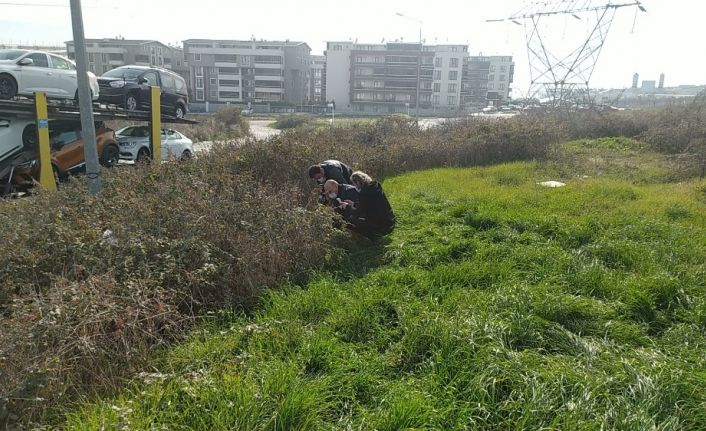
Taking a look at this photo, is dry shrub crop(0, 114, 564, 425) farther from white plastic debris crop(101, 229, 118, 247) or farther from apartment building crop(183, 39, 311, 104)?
apartment building crop(183, 39, 311, 104)

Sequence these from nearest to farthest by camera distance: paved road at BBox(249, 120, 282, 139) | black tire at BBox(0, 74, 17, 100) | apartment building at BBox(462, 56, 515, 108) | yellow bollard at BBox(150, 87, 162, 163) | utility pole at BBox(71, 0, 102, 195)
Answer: utility pole at BBox(71, 0, 102, 195)
black tire at BBox(0, 74, 17, 100)
paved road at BBox(249, 120, 282, 139)
yellow bollard at BBox(150, 87, 162, 163)
apartment building at BBox(462, 56, 515, 108)

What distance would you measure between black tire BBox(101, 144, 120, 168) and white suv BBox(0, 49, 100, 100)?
4.77ft

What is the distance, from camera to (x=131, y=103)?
1435cm

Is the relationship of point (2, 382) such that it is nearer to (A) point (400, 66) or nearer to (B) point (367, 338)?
(B) point (367, 338)

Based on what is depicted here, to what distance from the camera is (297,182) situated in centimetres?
858

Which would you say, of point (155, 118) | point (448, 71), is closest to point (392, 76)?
point (448, 71)

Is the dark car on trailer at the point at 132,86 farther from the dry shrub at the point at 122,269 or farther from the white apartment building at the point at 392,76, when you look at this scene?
the white apartment building at the point at 392,76

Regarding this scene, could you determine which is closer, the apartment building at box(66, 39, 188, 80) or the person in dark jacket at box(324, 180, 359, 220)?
the person in dark jacket at box(324, 180, 359, 220)

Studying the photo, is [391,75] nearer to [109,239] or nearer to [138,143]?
[138,143]

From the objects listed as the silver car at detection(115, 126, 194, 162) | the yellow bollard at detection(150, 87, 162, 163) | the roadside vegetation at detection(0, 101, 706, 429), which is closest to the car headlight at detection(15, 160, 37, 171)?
the yellow bollard at detection(150, 87, 162, 163)

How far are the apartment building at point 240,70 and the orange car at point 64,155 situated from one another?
76151 millimetres

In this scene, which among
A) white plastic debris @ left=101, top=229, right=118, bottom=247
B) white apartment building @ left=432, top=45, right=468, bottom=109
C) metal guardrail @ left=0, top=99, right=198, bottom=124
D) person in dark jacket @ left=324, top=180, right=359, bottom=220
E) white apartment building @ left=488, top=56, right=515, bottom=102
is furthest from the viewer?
white apartment building @ left=488, top=56, right=515, bottom=102

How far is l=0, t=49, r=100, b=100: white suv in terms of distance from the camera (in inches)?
447

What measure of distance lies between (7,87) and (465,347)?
13042 millimetres
